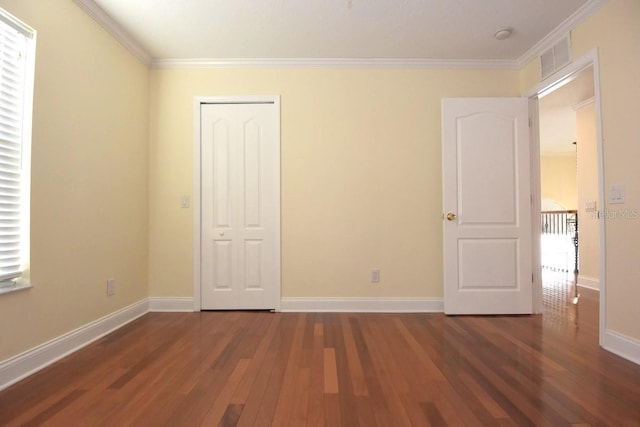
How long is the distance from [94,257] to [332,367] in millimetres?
2106

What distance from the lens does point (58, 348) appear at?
232cm

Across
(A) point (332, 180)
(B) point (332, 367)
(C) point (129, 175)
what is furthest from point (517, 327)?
(C) point (129, 175)

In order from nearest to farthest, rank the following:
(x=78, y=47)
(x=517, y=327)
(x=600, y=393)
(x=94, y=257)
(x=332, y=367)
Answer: (x=600, y=393) < (x=332, y=367) < (x=78, y=47) < (x=94, y=257) < (x=517, y=327)

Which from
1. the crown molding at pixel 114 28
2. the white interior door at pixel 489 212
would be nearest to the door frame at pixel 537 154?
the white interior door at pixel 489 212

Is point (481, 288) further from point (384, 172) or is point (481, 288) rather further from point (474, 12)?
point (474, 12)

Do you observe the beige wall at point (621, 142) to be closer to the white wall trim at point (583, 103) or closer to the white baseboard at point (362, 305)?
the white baseboard at point (362, 305)

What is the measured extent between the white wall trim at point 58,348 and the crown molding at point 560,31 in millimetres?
4659

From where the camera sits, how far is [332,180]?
3553mm

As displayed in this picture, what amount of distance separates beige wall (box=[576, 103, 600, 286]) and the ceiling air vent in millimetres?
2353

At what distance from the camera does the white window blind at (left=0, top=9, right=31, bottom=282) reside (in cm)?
198

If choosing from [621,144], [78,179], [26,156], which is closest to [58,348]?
[78,179]

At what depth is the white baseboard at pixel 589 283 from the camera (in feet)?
15.2

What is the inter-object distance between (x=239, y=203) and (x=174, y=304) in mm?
1272

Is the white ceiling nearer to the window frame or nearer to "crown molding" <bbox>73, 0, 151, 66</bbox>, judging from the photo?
"crown molding" <bbox>73, 0, 151, 66</bbox>
